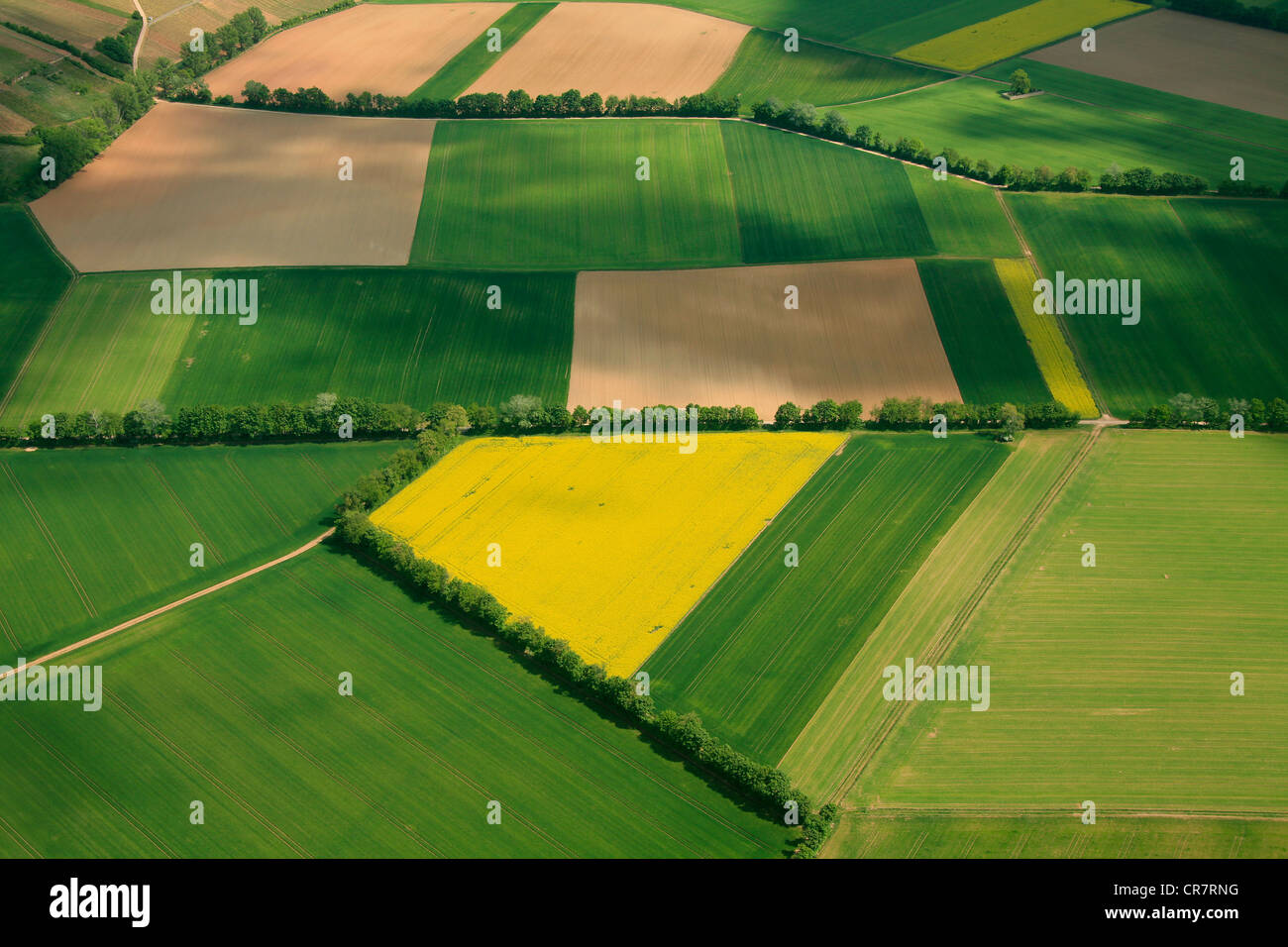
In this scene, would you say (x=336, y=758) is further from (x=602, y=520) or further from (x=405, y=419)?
(x=405, y=419)

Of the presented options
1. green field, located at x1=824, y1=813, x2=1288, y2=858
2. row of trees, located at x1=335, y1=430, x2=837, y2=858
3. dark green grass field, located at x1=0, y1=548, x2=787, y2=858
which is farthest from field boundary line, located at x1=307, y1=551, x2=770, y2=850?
green field, located at x1=824, y1=813, x2=1288, y2=858

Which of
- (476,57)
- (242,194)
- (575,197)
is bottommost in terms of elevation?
(575,197)

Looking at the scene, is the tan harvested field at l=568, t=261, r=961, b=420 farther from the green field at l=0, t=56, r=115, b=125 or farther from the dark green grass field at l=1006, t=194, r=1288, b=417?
the green field at l=0, t=56, r=115, b=125

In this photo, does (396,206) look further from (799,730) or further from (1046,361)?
(799,730)

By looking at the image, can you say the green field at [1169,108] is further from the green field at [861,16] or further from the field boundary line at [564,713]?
the field boundary line at [564,713]

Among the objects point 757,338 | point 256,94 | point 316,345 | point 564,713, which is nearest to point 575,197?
point 757,338

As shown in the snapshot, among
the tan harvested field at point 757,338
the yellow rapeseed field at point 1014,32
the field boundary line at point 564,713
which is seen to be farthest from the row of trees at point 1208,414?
the yellow rapeseed field at point 1014,32

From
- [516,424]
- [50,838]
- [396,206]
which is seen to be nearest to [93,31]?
[396,206]
